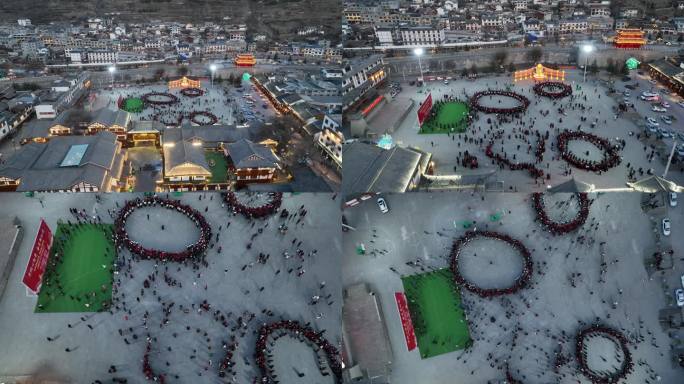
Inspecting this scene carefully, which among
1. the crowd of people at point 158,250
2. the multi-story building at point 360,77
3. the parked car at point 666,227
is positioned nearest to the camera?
the crowd of people at point 158,250

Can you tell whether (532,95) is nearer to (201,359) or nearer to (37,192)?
(201,359)

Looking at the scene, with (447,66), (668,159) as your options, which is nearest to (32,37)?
(447,66)

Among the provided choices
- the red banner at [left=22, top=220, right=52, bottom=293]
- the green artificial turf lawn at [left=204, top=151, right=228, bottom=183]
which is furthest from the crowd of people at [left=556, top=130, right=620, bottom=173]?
the red banner at [left=22, top=220, right=52, bottom=293]

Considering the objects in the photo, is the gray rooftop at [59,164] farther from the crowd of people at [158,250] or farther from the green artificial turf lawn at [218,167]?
the green artificial turf lawn at [218,167]

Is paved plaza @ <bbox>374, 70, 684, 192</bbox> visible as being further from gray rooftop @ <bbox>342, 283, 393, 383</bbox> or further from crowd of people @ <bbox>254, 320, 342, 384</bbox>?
crowd of people @ <bbox>254, 320, 342, 384</bbox>

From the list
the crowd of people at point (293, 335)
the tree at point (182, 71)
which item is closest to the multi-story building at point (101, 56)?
the tree at point (182, 71)

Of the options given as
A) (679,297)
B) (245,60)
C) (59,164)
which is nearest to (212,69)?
(245,60)
